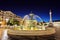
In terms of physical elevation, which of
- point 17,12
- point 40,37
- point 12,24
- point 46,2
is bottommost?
point 40,37

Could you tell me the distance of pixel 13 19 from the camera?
4.72m

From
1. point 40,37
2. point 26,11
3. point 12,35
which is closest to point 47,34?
point 40,37

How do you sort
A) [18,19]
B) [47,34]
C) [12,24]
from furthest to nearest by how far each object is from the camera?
1. [18,19]
2. [12,24]
3. [47,34]

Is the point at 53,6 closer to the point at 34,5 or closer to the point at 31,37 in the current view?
the point at 34,5

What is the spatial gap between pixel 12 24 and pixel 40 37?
1.31m

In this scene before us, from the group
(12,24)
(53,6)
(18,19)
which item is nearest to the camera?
(12,24)

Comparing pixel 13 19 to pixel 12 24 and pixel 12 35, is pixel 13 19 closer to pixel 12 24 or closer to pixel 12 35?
pixel 12 24

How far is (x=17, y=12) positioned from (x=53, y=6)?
1225 mm

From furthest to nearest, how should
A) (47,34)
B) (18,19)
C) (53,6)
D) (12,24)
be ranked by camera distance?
(53,6), (18,19), (12,24), (47,34)

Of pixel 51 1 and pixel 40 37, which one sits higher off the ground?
pixel 51 1

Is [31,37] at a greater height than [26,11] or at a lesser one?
lesser

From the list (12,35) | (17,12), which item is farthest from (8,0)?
(12,35)

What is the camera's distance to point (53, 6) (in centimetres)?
534

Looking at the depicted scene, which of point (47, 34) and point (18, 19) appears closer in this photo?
point (47, 34)
